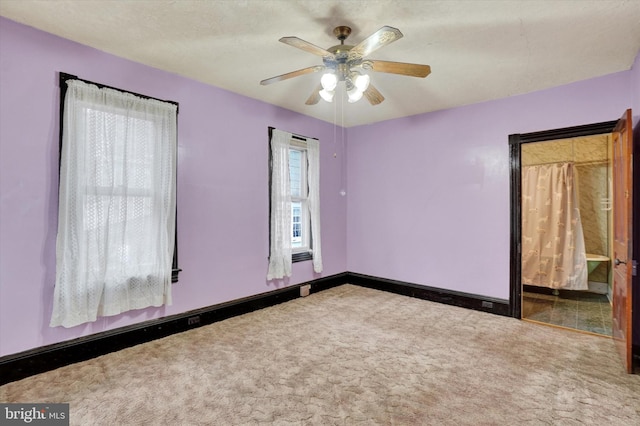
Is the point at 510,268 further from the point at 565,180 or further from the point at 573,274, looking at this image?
the point at 565,180

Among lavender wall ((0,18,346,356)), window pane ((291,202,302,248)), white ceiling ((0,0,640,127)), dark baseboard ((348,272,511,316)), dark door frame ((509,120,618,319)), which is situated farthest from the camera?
window pane ((291,202,302,248))

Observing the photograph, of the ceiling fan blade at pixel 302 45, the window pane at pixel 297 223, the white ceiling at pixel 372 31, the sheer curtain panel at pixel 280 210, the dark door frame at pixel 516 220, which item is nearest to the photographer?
the ceiling fan blade at pixel 302 45

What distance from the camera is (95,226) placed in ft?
8.70

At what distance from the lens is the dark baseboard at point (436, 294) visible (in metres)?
3.88

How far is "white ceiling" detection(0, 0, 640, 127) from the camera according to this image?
214cm

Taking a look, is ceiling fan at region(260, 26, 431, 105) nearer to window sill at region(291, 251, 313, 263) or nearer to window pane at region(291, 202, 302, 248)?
window pane at region(291, 202, 302, 248)

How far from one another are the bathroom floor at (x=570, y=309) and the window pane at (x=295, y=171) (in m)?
3.41

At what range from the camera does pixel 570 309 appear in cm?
412

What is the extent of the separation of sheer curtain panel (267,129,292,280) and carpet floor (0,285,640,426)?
2.91 feet

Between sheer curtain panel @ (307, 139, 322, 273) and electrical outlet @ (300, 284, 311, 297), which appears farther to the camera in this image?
sheer curtain panel @ (307, 139, 322, 273)

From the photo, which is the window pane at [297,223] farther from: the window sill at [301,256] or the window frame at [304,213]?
the window sill at [301,256]

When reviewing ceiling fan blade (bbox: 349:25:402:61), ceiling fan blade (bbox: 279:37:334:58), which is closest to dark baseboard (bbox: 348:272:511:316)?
ceiling fan blade (bbox: 349:25:402:61)

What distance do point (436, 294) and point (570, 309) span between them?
1.70 m

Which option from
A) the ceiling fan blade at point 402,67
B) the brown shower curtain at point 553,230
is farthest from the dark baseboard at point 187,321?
the ceiling fan blade at point 402,67
